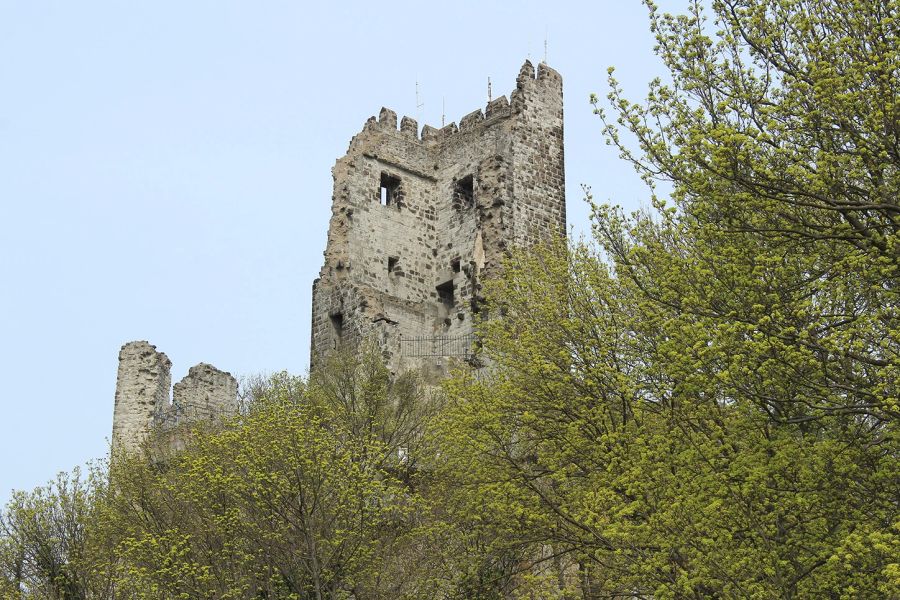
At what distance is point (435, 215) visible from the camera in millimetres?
37688

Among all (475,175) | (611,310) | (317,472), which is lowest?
(317,472)

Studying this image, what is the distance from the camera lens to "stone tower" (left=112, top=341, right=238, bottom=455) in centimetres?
3228

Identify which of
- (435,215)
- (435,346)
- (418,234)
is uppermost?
(435,215)

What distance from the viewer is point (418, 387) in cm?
2991

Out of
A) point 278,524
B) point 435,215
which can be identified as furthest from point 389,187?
point 278,524

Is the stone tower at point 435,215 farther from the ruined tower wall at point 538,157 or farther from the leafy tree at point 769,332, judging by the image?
the leafy tree at point 769,332

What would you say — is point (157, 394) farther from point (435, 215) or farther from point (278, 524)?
point (278, 524)

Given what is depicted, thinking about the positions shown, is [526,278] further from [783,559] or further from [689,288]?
[783,559]

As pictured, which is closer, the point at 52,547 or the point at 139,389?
the point at 52,547

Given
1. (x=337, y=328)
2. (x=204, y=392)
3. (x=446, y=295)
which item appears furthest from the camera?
(x=446, y=295)

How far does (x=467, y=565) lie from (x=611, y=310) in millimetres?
5001

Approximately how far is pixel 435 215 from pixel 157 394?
10.6 m

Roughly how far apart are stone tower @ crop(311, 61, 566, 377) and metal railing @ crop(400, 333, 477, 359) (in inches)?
1.6

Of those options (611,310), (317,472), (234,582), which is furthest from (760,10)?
(234,582)
